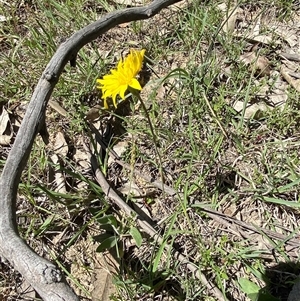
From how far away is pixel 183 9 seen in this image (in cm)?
263

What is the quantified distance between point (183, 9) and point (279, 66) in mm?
623

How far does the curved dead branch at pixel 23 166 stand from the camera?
140 cm

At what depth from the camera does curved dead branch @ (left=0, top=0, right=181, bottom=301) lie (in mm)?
1402

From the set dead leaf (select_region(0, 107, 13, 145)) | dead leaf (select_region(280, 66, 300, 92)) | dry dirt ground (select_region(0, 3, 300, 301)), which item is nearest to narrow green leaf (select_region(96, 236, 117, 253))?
dry dirt ground (select_region(0, 3, 300, 301))

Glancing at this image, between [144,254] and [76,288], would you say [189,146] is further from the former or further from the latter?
[76,288]

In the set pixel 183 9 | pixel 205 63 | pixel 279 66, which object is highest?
pixel 183 9

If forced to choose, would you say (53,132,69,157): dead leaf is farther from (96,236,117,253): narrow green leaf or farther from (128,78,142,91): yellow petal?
(128,78,142,91): yellow petal

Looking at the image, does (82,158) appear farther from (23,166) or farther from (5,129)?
(23,166)

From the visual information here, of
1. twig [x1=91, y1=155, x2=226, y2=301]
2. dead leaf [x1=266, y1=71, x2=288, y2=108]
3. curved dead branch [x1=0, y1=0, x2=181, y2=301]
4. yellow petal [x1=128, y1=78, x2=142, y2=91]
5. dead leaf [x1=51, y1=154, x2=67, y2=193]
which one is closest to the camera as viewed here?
curved dead branch [x1=0, y1=0, x2=181, y2=301]

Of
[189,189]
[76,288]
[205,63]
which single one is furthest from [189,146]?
[76,288]

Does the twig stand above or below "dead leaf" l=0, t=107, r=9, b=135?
below

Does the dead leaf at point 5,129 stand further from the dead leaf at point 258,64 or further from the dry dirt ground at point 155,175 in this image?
the dead leaf at point 258,64

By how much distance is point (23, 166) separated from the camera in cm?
180

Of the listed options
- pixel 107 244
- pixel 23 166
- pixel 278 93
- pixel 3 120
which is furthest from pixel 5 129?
pixel 278 93
